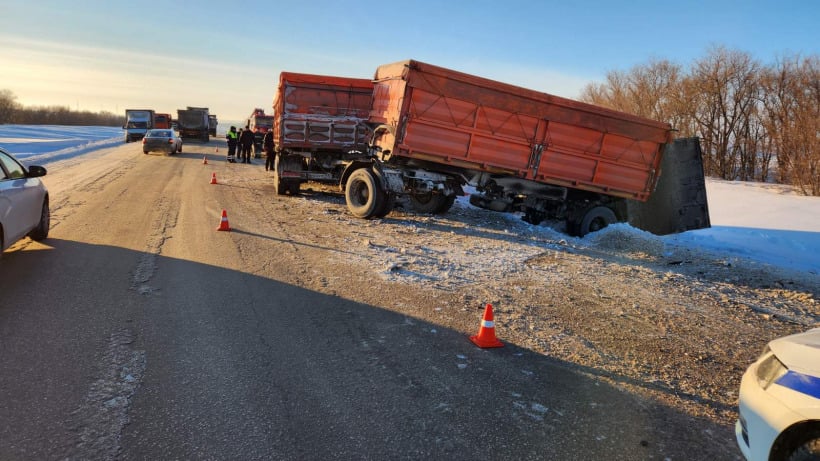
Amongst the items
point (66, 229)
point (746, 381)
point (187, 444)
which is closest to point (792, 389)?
point (746, 381)

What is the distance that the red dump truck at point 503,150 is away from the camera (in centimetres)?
964

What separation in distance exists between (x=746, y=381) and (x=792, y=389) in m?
0.41

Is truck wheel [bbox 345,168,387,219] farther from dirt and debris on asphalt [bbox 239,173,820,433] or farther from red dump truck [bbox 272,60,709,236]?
dirt and debris on asphalt [bbox 239,173,820,433]

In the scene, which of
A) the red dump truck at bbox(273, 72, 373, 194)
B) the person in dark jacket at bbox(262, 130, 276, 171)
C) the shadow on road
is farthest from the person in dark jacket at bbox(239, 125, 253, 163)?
the shadow on road

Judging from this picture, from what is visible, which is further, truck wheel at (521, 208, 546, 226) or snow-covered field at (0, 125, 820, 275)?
truck wheel at (521, 208, 546, 226)

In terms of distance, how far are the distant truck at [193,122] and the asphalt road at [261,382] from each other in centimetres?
3733

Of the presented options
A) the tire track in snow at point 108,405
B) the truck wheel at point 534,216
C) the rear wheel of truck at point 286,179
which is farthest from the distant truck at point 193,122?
the tire track in snow at point 108,405

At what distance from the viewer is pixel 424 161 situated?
1040cm

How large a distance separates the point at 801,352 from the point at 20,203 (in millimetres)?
7578

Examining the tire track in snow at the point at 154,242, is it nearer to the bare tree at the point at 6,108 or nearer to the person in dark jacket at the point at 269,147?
the person in dark jacket at the point at 269,147

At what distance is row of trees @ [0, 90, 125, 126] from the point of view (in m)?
64.4

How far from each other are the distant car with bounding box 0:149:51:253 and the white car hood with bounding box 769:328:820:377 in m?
7.00

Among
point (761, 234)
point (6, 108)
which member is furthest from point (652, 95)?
point (6, 108)

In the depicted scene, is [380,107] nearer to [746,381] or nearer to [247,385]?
[247,385]
